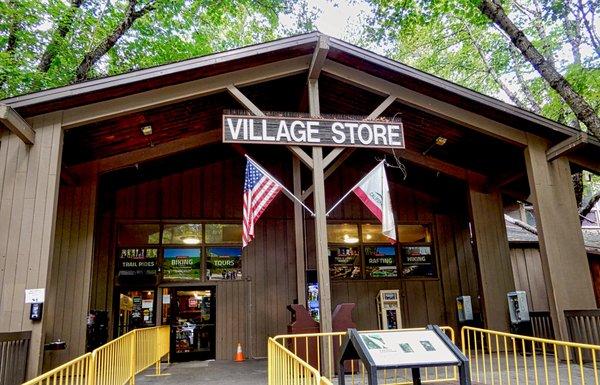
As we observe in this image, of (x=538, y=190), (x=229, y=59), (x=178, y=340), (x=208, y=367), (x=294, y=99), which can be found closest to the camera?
(x=229, y=59)

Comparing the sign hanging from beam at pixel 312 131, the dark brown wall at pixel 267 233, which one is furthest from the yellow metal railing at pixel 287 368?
the dark brown wall at pixel 267 233

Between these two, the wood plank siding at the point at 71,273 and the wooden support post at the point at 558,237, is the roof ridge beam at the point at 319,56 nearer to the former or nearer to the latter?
the wooden support post at the point at 558,237

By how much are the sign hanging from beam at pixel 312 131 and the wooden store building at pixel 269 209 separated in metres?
0.04

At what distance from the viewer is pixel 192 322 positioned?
11.4m

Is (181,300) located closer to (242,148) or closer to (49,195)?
(242,148)

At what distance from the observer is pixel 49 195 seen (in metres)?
6.53

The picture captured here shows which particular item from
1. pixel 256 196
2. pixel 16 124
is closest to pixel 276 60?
pixel 256 196

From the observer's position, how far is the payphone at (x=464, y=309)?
11.8 m

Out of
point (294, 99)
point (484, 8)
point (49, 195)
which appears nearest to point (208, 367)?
point (49, 195)

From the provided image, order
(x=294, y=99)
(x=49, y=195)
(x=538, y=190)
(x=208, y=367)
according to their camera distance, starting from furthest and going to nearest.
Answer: (x=294, y=99)
(x=208, y=367)
(x=538, y=190)
(x=49, y=195)

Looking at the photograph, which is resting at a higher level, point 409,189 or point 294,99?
point 294,99

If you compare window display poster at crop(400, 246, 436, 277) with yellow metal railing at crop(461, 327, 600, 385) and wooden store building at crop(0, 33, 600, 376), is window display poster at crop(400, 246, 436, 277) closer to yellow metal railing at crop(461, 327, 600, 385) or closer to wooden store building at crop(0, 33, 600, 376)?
wooden store building at crop(0, 33, 600, 376)

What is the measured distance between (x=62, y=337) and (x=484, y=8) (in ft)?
38.0

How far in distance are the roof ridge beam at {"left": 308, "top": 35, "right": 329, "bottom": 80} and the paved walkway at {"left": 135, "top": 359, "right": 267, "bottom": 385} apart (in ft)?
18.1
